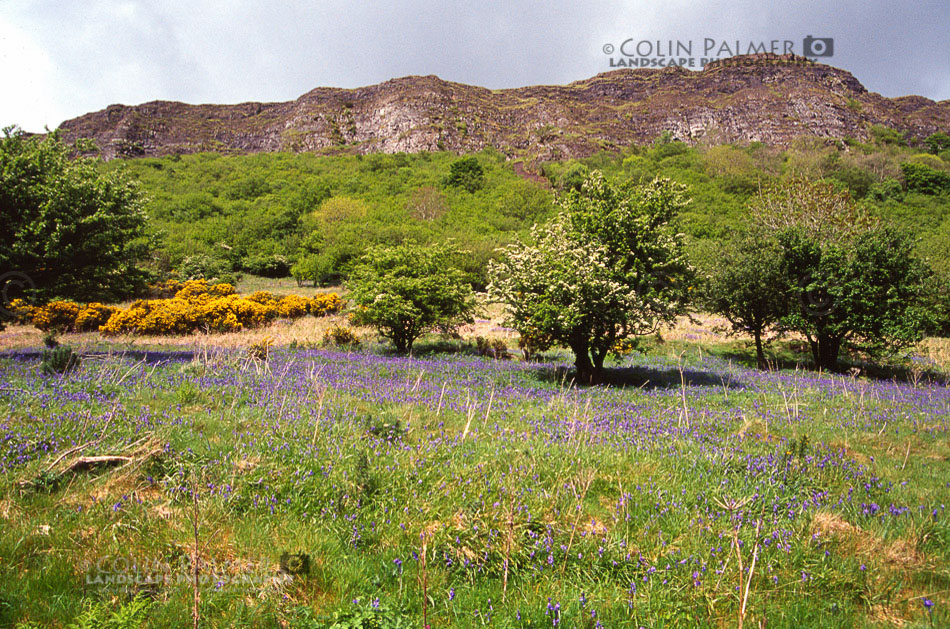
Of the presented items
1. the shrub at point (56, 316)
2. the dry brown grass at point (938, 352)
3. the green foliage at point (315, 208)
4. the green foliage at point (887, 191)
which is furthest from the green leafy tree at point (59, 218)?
the green foliage at point (887, 191)

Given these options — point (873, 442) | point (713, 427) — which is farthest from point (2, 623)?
point (873, 442)

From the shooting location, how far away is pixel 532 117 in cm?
15162

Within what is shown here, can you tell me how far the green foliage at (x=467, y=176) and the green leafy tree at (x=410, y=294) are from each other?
75644 millimetres

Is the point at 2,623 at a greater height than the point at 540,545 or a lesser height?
greater

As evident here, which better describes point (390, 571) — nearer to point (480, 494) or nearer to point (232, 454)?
point (480, 494)

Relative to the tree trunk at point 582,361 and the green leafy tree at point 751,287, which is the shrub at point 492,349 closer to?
the tree trunk at point 582,361

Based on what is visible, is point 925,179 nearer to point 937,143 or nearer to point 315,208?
point 937,143

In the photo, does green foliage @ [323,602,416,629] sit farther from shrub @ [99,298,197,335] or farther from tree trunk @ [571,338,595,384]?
shrub @ [99,298,197,335]

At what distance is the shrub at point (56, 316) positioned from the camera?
20606 millimetres

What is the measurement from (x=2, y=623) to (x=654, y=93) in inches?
7704

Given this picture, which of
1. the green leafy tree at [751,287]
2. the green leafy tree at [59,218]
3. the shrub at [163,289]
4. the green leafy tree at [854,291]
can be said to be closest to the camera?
the green leafy tree at [59,218]

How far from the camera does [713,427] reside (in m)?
6.86

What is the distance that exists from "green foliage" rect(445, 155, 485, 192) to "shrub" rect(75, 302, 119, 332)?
7551cm

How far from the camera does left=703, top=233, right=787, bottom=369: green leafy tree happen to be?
17.4m
